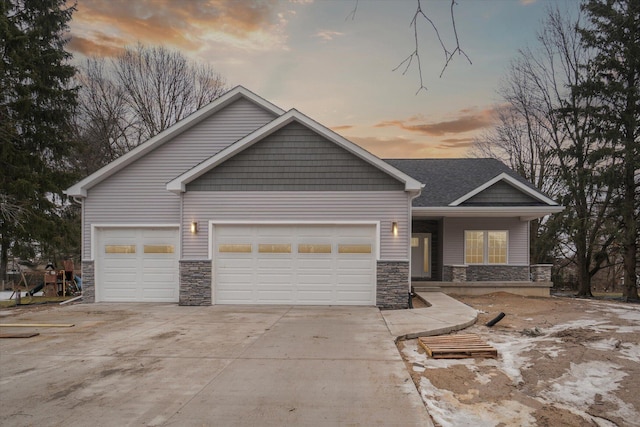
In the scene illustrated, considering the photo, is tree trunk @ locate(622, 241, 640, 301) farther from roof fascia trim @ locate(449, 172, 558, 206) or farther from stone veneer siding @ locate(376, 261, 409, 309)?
stone veneer siding @ locate(376, 261, 409, 309)

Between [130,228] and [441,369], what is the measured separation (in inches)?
402

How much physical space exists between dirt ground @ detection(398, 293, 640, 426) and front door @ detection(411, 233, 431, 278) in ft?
23.8

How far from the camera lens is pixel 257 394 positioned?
453cm

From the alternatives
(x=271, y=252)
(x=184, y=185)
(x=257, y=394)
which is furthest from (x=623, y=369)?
(x=184, y=185)

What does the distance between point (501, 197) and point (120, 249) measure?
13.0 metres

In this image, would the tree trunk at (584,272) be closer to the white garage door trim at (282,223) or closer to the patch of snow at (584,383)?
the white garage door trim at (282,223)

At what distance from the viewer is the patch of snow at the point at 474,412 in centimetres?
392

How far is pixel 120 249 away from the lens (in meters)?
12.2

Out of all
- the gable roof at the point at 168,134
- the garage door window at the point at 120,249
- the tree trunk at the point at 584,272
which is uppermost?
the gable roof at the point at 168,134

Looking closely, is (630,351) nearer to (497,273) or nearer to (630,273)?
Answer: (497,273)

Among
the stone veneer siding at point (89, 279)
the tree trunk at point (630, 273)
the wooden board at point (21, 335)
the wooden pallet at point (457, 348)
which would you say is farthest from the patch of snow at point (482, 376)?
the tree trunk at point (630, 273)

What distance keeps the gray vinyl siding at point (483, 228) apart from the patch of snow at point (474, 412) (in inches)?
438

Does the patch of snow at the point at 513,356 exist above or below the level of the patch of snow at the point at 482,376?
below

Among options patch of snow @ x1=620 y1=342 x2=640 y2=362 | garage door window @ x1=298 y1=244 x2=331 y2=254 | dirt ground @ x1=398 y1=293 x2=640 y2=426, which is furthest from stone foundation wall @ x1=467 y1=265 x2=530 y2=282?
patch of snow @ x1=620 y1=342 x2=640 y2=362
